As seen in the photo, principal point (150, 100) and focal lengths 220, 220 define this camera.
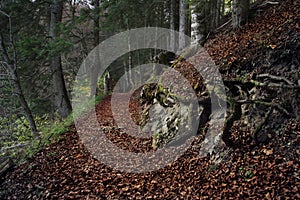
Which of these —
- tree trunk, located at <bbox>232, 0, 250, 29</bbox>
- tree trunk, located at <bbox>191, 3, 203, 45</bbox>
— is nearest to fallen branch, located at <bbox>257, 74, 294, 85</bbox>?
tree trunk, located at <bbox>232, 0, 250, 29</bbox>

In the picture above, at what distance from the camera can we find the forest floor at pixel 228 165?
3.20m

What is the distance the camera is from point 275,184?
2.98 m

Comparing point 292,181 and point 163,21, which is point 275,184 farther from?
point 163,21

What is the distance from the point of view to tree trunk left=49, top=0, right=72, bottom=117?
9.05 metres

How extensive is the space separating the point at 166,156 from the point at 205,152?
3.04ft

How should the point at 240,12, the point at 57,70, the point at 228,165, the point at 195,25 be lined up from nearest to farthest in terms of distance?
the point at 228,165 → the point at 240,12 → the point at 195,25 → the point at 57,70

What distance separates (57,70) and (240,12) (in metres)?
7.41

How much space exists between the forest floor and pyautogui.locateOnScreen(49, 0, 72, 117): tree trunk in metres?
3.96

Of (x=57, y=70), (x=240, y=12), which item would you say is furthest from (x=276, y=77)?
(x=57, y=70)

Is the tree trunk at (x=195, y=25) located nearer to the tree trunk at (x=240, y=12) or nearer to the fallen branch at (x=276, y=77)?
the tree trunk at (x=240, y=12)

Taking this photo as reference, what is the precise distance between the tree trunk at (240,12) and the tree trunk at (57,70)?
6722 mm

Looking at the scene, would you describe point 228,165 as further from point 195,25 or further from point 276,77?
point 195,25

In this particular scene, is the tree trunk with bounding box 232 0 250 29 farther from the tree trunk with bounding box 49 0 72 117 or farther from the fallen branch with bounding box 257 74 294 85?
the tree trunk with bounding box 49 0 72 117

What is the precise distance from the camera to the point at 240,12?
6.02 meters
